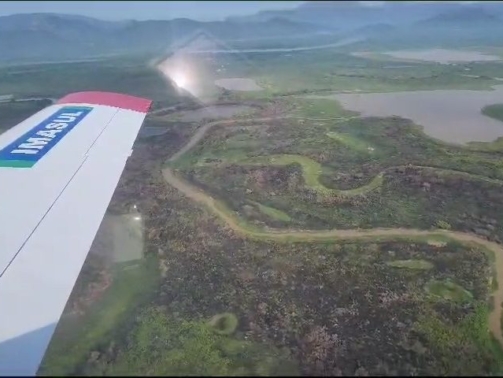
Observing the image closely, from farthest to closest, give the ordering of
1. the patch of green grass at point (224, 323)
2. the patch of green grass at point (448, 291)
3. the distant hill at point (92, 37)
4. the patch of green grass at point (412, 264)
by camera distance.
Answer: the distant hill at point (92, 37)
the patch of green grass at point (412, 264)
the patch of green grass at point (448, 291)
the patch of green grass at point (224, 323)

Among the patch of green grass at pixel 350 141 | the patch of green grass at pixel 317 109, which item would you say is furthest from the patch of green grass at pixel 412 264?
the patch of green grass at pixel 317 109

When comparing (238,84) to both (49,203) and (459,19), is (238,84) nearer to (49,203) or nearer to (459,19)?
(459,19)

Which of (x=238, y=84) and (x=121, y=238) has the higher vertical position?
(x=238, y=84)

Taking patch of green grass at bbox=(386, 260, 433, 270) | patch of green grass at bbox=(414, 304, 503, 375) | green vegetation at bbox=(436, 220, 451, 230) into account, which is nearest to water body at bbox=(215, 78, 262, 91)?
green vegetation at bbox=(436, 220, 451, 230)

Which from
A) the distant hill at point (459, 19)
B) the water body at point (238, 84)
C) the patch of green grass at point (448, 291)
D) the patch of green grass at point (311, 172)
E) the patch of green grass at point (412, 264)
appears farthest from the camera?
the distant hill at point (459, 19)

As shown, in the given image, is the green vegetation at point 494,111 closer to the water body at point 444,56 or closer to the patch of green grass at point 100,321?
the water body at point 444,56

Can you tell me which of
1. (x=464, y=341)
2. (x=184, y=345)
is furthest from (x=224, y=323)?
(x=464, y=341)

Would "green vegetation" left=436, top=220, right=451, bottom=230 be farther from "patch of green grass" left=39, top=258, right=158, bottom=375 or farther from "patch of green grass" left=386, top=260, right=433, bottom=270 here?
"patch of green grass" left=39, top=258, right=158, bottom=375
